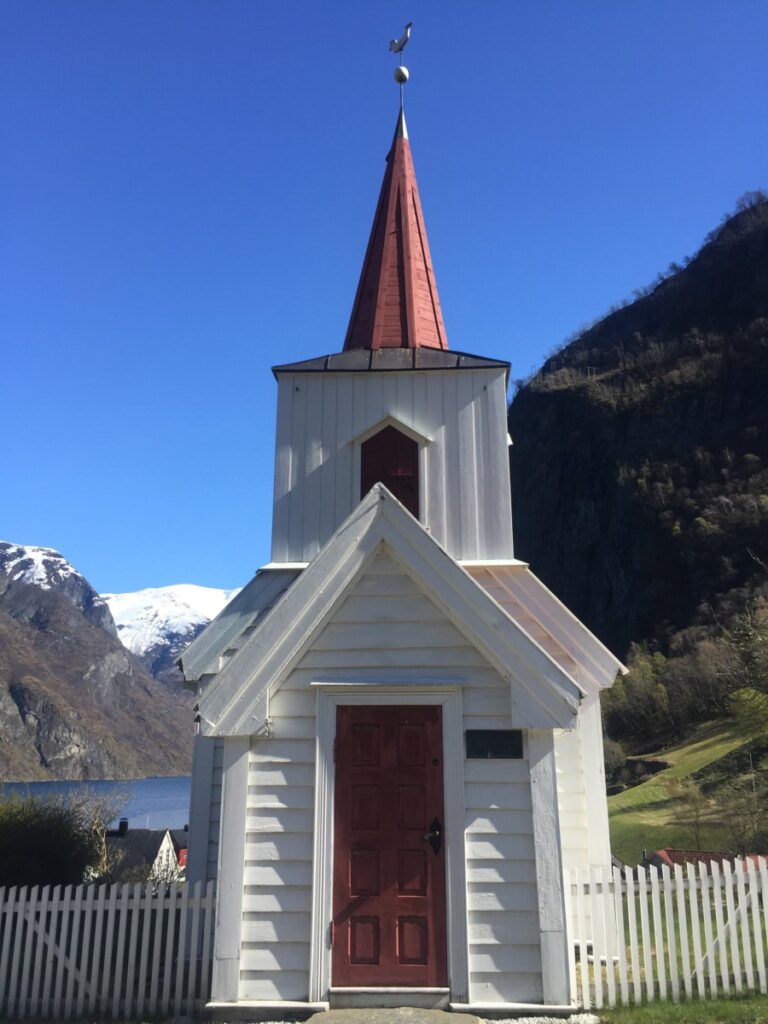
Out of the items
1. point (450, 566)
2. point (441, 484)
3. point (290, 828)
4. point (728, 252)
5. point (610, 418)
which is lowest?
point (290, 828)

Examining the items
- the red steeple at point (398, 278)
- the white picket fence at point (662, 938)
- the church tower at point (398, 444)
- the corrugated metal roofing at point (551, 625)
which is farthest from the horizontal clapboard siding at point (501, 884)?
the red steeple at point (398, 278)

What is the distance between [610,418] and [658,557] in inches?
830

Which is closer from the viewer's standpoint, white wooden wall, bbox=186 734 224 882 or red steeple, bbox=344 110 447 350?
white wooden wall, bbox=186 734 224 882

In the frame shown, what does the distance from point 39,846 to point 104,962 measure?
4722mm

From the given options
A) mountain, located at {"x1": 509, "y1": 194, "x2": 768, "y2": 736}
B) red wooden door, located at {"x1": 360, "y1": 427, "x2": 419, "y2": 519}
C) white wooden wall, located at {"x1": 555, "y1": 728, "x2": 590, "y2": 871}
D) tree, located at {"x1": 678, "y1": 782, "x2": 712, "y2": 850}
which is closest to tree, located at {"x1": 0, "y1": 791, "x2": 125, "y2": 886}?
white wooden wall, located at {"x1": 555, "y1": 728, "x2": 590, "y2": 871}

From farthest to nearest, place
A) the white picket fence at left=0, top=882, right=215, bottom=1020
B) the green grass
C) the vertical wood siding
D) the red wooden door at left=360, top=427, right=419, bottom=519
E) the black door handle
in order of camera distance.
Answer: the red wooden door at left=360, top=427, right=419, bottom=519 → the vertical wood siding → the white picket fence at left=0, top=882, right=215, bottom=1020 → the black door handle → the green grass

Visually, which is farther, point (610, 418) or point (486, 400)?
point (610, 418)

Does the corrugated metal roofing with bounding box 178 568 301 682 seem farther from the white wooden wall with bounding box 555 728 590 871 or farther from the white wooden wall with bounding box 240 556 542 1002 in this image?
the white wooden wall with bounding box 555 728 590 871

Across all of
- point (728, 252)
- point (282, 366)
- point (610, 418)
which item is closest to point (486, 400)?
point (282, 366)

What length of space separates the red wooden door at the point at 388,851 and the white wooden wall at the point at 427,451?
4.19 metres

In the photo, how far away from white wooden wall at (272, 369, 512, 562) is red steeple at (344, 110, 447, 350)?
1.14 m

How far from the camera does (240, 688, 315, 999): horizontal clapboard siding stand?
284 inches

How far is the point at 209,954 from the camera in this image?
27.7ft

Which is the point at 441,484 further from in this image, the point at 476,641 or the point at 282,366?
the point at 476,641
